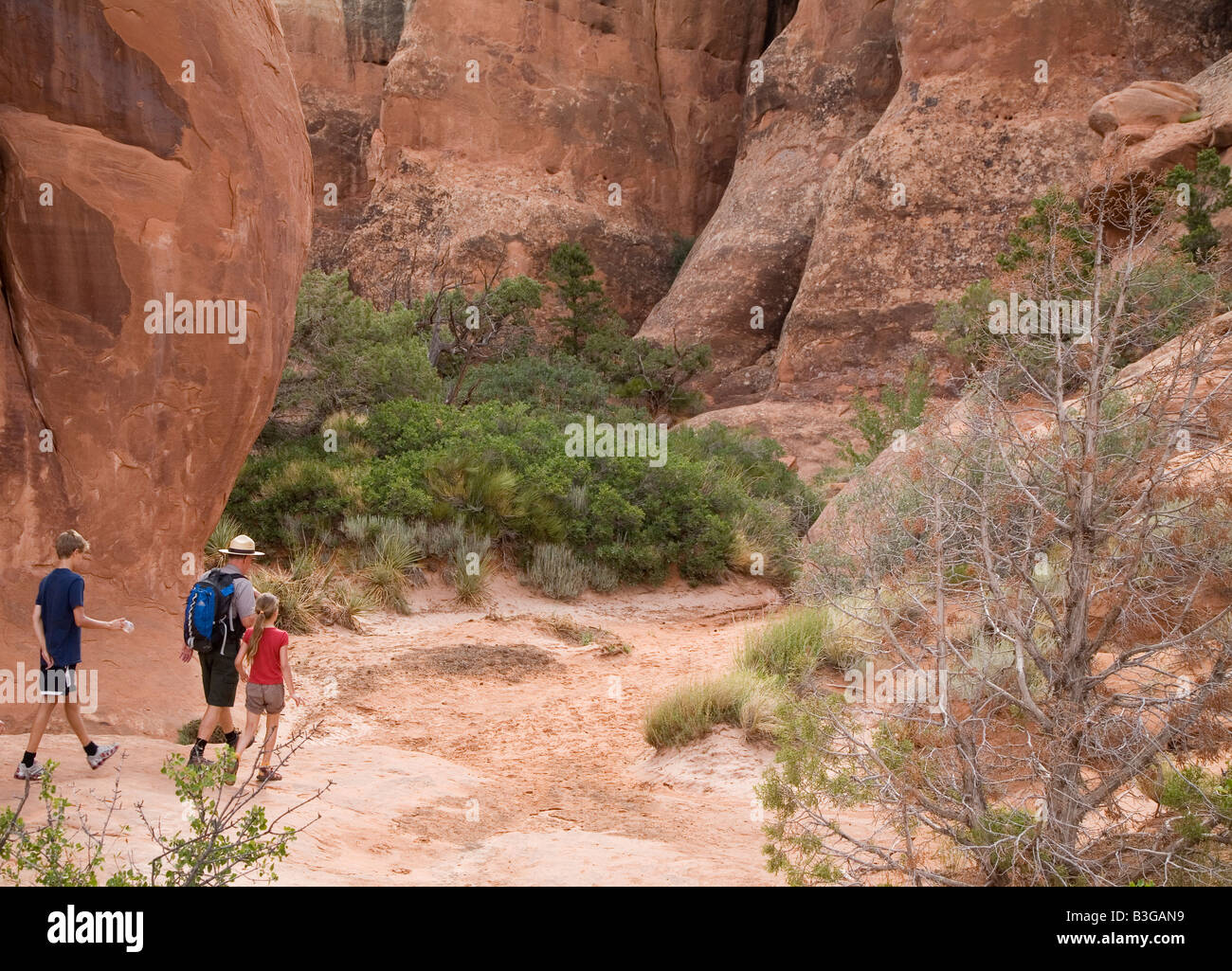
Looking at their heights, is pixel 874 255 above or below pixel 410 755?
above

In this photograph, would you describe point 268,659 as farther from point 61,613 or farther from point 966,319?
point 966,319

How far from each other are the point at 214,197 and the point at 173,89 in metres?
0.71

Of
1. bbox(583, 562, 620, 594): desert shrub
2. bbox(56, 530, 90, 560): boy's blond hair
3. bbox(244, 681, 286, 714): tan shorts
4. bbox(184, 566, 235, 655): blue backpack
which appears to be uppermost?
→ bbox(56, 530, 90, 560): boy's blond hair

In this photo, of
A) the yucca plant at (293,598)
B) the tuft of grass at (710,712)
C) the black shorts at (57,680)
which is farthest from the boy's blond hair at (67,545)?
the yucca plant at (293,598)

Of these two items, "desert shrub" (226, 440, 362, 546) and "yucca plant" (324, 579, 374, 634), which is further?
"desert shrub" (226, 440, 362, 546)

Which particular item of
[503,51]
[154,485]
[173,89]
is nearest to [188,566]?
[154,485]

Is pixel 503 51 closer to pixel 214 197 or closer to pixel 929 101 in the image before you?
pixel 929 101

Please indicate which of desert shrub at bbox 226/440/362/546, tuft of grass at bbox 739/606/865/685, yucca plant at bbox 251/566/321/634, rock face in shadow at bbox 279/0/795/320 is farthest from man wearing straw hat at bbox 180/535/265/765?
rock face in shadow at bbox 279/0/795/320

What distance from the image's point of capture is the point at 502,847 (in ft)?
18.4

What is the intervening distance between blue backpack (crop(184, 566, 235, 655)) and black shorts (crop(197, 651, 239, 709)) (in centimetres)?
7

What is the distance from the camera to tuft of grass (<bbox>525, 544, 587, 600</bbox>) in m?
13.0

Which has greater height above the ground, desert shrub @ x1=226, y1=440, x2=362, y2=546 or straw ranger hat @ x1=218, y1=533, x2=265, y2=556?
straw ranger hat @ x1=218, y1=533, x2=265, y2=556

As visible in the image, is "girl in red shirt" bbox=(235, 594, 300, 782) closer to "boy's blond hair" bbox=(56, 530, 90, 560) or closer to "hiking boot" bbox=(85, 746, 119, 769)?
"hiking boot" bbox=(85, 746, 119, 769)

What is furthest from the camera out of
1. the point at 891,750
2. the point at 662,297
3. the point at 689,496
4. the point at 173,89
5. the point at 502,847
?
the point at 662,297
